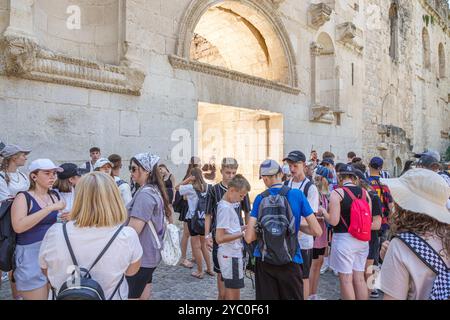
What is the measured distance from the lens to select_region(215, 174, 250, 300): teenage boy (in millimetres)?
3144

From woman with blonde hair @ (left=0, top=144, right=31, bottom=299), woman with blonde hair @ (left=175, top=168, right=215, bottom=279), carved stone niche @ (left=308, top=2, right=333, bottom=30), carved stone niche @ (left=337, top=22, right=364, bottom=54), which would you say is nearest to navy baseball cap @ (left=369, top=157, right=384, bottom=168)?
woman with blonde hair @ (left=175, top=168, right=215, bottom=279)

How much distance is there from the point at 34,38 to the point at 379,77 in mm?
13838

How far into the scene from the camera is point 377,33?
15.1 meters

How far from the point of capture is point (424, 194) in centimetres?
173

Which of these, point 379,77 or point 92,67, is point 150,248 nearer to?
point 92,67

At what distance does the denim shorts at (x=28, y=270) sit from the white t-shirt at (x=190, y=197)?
7.49 ft

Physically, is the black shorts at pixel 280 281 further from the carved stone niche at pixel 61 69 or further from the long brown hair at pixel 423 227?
the carved stone niche at pixel 61 69

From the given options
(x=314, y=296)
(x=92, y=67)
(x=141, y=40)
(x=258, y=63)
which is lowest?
(x=314, y=296)

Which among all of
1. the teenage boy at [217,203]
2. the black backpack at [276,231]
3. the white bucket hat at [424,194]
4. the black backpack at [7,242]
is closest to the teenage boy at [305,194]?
the teenage boy at [217,203]

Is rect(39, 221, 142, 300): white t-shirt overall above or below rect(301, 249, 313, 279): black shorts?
above

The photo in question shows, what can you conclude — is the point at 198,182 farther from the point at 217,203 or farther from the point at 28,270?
the point at 28,270

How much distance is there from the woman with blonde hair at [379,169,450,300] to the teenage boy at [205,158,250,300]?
1.80 metres

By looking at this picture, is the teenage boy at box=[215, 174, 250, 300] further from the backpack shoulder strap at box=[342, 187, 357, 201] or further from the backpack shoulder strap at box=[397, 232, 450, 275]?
the backpack shoulder strap at box=[397, 232, 450, 275]
